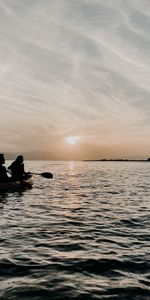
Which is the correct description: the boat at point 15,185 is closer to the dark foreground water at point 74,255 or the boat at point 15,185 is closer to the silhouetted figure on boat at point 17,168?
the silhouetted figure on boat at point 17,168

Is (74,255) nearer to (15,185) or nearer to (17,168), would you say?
(15,185)

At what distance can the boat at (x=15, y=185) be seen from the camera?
3039cm

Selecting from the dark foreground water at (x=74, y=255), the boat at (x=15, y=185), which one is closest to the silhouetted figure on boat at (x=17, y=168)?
the boat at (x=15, y=185)

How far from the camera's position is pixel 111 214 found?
20.0 m

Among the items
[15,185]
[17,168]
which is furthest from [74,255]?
[17,168]

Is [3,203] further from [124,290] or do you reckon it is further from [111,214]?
[124,290]

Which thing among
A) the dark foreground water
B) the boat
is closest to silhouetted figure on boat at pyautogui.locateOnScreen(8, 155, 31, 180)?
the boat

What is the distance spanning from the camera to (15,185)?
31828 millimetres

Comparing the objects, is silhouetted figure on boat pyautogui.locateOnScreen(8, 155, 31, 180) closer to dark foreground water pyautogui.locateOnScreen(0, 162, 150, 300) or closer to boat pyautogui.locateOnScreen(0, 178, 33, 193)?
boat pyautogui.locateOnScreen(0, 178, 33, 193)

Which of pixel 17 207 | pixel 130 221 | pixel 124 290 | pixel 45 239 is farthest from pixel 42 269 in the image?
pixel 17 207

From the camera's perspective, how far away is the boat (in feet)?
99.7

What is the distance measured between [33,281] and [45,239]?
460 centimetres

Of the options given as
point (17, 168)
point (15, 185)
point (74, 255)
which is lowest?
point (74, 255)

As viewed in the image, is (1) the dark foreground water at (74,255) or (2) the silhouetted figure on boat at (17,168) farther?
(2) the silhouetted figure on boat at (17,168)
